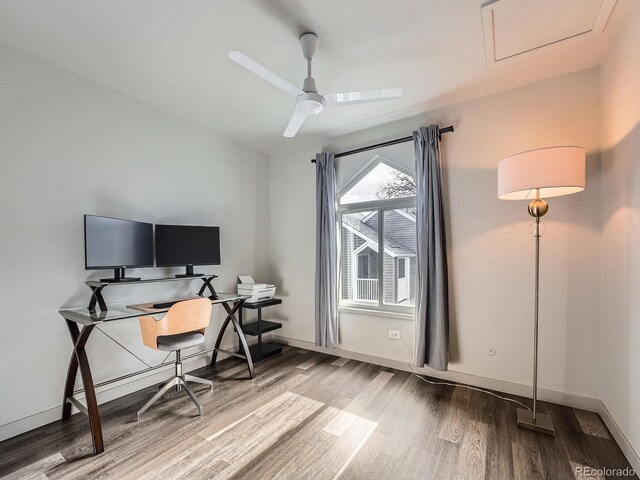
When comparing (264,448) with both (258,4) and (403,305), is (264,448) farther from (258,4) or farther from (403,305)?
(258,4)

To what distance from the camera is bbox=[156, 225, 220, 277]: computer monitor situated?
2697 mm

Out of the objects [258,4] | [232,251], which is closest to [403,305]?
[232,251]

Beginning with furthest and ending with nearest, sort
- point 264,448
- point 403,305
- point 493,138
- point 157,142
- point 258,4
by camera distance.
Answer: point 403,305 < point 157,142 < point 493,138 < point 264,448 < point 258,4

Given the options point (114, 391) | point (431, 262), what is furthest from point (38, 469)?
point (431, 262)

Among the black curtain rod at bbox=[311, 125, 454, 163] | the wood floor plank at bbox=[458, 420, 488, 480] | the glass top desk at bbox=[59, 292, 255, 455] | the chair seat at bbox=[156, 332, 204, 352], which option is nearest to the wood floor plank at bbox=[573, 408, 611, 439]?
the wood floor plank at bbox=[458, 420, 488, 480]

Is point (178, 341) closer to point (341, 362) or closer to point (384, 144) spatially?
point (341, 362)

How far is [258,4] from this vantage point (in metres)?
1.63

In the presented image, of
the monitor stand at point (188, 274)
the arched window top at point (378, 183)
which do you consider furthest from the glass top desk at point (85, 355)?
the arched window top at point (378, 183)

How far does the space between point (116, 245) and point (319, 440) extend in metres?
2.12

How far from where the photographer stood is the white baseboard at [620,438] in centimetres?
160

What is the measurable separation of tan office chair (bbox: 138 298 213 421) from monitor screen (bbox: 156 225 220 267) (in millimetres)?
618

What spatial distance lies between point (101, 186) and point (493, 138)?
3.43m

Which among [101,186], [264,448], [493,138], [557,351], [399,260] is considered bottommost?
[264,448]

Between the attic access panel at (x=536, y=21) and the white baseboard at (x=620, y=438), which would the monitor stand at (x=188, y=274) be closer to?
the attic access panel at (x=536, y=21)
